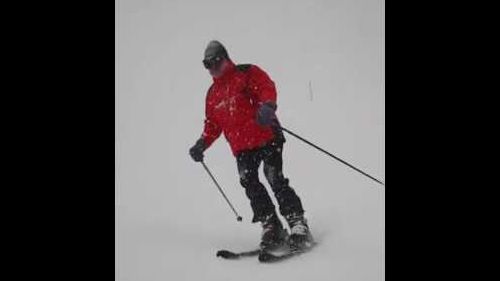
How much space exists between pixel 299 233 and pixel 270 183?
0.29 metres

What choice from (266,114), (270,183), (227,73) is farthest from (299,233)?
(227,73)

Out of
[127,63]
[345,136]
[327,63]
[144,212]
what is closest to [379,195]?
[345,136]

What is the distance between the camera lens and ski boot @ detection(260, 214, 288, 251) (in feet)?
9.81

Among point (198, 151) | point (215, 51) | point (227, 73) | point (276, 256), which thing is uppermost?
point (215, 51)

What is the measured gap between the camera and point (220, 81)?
10.1ft

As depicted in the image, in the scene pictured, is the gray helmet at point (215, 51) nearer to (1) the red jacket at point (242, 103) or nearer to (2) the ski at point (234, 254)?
(1) the red jacket at point (242, 103)

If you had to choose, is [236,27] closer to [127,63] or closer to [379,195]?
[127,63]

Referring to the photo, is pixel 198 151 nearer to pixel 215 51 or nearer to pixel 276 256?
pixel 215 51

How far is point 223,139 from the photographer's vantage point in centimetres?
335

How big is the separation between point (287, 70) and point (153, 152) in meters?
0.88

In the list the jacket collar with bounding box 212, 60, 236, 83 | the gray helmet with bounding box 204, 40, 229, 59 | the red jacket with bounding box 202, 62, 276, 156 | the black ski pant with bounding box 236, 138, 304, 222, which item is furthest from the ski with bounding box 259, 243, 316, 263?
the gray helmet with bounding box 204, 40, 229, 59

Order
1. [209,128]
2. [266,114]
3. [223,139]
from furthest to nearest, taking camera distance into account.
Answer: [223,139], [209,128], [266,114]

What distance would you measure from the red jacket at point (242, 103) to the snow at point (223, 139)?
9.1 inches

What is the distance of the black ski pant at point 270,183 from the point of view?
3045 millimetres
